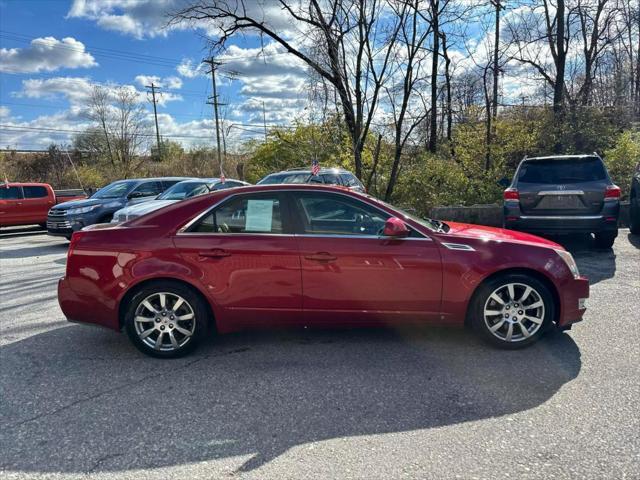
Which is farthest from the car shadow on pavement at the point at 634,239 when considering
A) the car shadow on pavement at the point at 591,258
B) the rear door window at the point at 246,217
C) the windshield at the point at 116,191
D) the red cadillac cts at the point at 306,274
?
the windshield at the point at 116,191

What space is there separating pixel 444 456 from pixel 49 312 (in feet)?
16.5

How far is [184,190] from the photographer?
12062 mm

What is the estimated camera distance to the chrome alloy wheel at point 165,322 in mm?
4105

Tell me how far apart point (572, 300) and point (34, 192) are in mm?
17080

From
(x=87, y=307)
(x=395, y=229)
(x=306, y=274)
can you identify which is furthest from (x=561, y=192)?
(x=87, y=307)

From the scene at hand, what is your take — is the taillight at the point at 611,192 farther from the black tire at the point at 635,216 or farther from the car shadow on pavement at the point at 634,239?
the black tire at the point at 635,216

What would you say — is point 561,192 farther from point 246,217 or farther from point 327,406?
point 327,406

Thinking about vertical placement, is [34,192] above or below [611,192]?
above

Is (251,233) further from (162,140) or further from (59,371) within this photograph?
(162,140)

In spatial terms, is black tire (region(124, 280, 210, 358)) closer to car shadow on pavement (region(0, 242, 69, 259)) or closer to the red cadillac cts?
the red cadillac cts

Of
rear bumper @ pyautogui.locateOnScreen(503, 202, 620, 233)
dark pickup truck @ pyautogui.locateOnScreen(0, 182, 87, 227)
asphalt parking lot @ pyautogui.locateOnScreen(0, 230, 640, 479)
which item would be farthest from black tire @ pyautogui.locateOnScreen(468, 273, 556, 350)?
dark pickup truck @ pyautogui.locateOnScreen(0, 182, 87, 227)

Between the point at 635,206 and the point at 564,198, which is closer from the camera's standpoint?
the point at 564,198

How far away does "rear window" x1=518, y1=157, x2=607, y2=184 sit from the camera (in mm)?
7695

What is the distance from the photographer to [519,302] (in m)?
4.10
